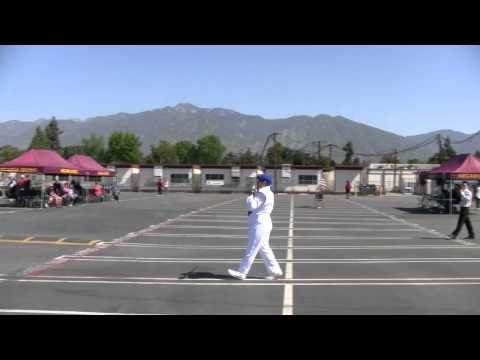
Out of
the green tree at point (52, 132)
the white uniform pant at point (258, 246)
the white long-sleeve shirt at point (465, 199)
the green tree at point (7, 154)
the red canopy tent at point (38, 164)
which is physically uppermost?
the green tree at point (52, 132)

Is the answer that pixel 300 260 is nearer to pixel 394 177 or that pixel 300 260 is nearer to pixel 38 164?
pixel 38 164

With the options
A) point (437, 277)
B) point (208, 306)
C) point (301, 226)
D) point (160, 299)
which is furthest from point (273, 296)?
point (301, 226)

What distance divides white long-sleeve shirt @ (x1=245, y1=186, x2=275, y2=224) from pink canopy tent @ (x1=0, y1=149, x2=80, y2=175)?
19.7 m

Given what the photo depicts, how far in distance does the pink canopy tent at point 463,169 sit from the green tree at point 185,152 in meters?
89.6

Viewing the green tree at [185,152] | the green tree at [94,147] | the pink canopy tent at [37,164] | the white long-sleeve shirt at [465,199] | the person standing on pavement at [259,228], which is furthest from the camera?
the green tree at [185,152]

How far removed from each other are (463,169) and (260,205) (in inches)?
848

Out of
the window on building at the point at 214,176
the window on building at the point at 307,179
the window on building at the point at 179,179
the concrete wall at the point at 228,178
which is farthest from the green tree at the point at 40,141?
the window on building at the point at 307,179

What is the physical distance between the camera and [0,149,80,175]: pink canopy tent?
25.2 m

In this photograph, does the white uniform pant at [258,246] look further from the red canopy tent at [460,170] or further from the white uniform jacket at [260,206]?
the red canopy tent at [460,170]

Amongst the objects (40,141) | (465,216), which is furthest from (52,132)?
(465,216)

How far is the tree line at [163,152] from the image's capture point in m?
102

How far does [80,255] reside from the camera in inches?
438
